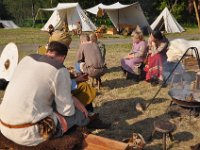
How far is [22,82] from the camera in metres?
3.62

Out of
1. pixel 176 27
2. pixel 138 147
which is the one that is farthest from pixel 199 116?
pixel 176 27

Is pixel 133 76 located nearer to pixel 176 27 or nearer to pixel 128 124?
pixel 128 124

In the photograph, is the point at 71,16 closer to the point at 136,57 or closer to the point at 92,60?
the point at 136,57

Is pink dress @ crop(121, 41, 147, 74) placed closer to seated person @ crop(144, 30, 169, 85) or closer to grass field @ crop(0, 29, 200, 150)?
seated person @ crop(144, 30, 169, 85)

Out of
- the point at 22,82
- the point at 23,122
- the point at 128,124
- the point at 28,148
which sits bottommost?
the point at 128,124

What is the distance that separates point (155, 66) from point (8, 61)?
343 centimetres

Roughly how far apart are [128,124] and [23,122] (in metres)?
2.61

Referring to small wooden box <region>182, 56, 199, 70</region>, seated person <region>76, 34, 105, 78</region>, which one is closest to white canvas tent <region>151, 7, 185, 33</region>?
small wooden box <region>182, 56, 199, 70</region>

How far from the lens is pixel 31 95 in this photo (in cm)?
359

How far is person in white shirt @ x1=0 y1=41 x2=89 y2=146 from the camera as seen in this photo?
361cm

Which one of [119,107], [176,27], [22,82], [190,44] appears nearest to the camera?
[22,82]

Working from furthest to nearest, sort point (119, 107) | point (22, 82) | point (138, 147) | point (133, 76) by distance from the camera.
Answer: point (133, 76) < point (119, 107) < point (138, 147) < point (22, 82)

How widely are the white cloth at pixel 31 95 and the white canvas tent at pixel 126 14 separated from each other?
1912 cm

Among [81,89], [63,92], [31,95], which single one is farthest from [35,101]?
[81,89]
